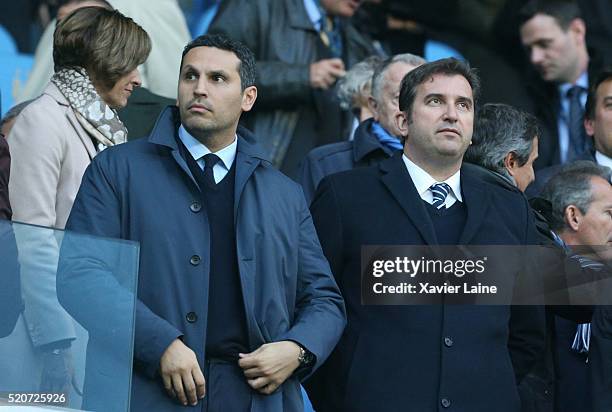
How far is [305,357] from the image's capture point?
5.61 m

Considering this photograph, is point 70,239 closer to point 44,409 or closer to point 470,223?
point 44,409

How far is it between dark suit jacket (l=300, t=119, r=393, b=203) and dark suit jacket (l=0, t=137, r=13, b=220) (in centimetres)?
203

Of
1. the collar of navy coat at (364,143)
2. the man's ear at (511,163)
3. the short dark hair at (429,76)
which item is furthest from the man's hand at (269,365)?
the collar of navy coat at (364,143)

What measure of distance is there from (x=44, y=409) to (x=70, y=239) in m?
0.60

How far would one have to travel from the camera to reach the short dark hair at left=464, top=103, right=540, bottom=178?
272 inches

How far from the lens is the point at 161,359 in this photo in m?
5.35

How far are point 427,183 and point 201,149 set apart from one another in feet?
3.19

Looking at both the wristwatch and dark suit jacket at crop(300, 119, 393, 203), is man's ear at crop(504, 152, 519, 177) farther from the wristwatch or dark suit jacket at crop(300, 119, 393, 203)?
the wristwatch

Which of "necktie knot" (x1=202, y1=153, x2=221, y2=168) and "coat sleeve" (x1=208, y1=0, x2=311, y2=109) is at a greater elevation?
"coat sleeve" (x1=208, y1=0, x2=311, y2=109)

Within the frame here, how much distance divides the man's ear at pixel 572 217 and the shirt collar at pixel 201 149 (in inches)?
67.6

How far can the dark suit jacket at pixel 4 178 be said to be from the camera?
5498 millimetres

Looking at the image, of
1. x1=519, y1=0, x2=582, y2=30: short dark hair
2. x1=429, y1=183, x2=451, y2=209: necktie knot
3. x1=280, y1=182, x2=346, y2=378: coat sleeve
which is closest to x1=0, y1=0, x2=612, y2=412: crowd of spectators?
x1=429, y1=183, x2=451, y2=209: necktie knot

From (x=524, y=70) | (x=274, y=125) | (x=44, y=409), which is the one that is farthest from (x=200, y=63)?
(x=524, y=70)

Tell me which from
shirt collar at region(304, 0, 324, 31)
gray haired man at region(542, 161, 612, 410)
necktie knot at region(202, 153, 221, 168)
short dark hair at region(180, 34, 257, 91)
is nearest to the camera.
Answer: necktie knot at region(202, 153, 221, 168)
